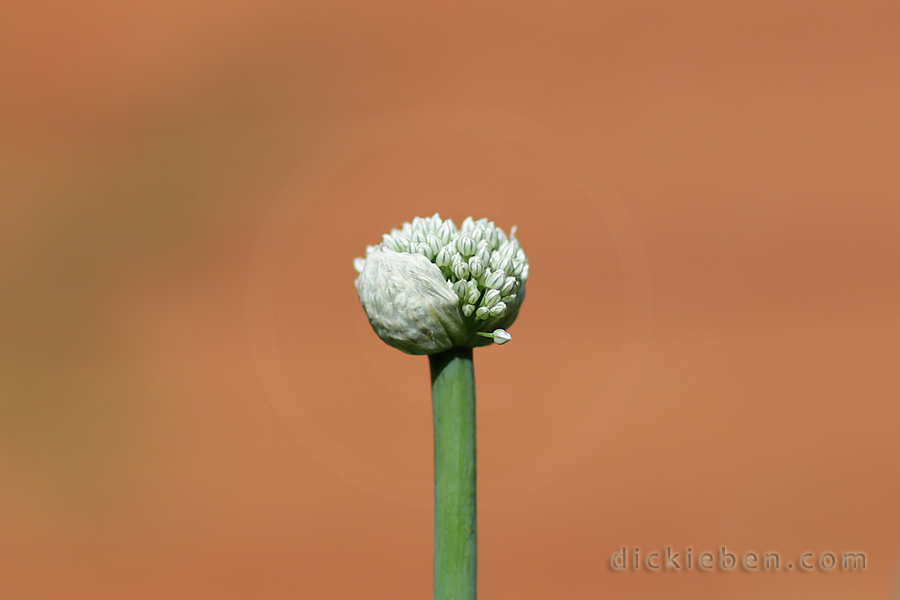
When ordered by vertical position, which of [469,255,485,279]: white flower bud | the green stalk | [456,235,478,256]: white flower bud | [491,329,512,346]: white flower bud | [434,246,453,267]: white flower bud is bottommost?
the green stalk

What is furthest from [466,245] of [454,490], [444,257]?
[454,490]

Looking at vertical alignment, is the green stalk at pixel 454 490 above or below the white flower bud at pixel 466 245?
below

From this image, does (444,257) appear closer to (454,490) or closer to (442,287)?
(442,287)

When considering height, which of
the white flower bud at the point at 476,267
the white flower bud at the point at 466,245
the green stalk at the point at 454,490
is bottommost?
the green stalk at the point at 454,490

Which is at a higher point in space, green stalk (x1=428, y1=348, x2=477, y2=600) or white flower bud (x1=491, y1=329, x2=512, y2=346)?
white flower bud (x1=491, y1=329, x2=512, y2=346)

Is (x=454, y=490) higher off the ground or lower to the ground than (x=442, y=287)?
lower

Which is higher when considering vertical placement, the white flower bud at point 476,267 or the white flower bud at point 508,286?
the white flower bud at point 476,267
